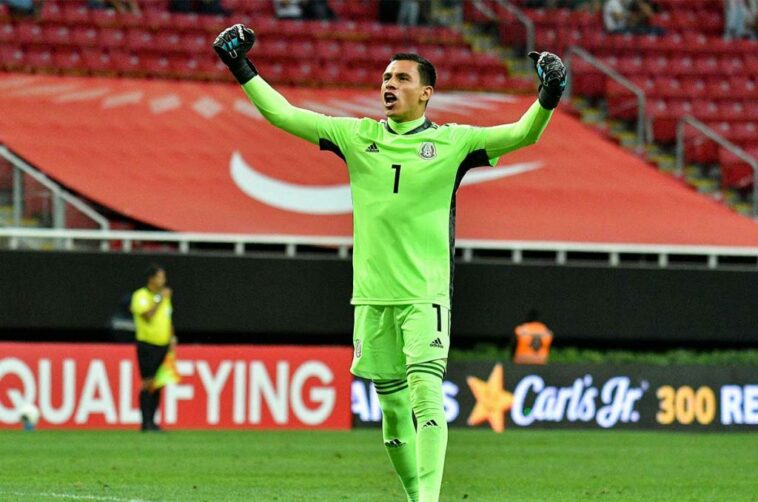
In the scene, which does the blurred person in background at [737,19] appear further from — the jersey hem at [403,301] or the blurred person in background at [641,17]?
the jersey hem at [403,301]

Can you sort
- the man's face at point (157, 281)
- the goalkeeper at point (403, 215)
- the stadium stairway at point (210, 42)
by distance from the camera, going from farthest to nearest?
1. the stadium stairway at point (210, 42)
2. the man's face at point (157, 281)
3. the goalkeeper at point (403, 215)

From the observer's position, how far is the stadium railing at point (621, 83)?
1009 inches

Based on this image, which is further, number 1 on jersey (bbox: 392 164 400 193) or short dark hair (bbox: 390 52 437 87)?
short dark hair (bbox: 390 52 437 87)

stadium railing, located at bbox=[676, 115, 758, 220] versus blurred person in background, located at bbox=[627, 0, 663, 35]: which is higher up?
blurred person in background, located at bbox=[627, 0, 663, 35]

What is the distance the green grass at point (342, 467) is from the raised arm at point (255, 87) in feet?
8.70

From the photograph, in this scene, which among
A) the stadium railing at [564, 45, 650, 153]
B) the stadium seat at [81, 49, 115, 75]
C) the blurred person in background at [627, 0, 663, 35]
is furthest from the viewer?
the blurred person in background at [627, 0, 663, 35]

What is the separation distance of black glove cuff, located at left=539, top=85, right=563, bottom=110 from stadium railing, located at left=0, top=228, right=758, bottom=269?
1314cm

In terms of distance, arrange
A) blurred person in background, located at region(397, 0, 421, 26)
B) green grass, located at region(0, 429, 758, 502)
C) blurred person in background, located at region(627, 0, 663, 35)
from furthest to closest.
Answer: blurred person in background, located at region(627, 0, 663, 35) → blurred person in background, located at region(397, 0, 421, 26) → green grass, located at region(0, 429, 758, 502)

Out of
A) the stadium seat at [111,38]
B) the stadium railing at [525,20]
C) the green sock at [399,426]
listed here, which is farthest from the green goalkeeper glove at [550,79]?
the stadium railing at [525,20]

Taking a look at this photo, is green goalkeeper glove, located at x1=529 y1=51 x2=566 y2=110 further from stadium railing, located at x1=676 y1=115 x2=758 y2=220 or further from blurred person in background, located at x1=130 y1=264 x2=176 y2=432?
stadium railing, located at x1=676 y1=115 x2=758 y2=220

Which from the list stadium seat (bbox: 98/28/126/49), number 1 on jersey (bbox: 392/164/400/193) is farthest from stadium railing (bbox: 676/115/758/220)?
number 1 on jersey (bbox: 392/164/400/193)

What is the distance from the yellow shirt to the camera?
1709cm

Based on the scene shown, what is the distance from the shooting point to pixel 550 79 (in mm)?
7141

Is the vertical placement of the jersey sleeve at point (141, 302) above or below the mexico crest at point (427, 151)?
below
